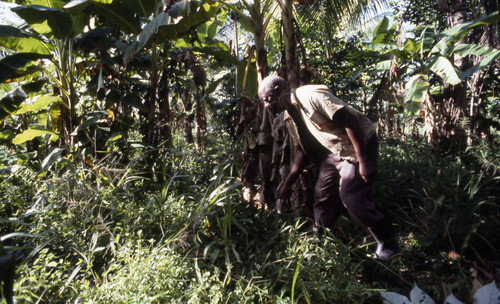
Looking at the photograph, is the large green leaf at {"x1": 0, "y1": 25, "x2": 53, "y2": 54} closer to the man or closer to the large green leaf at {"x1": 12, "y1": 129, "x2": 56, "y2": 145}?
the large green leaf at {"x1": 12, "y1": 129, "x2": 56, "y2": 145}

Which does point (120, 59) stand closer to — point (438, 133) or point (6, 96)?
point (6, 96)

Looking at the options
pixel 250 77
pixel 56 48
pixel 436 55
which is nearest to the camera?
pixel 436 55

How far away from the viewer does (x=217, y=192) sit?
3084mm

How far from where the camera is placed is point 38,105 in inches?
179

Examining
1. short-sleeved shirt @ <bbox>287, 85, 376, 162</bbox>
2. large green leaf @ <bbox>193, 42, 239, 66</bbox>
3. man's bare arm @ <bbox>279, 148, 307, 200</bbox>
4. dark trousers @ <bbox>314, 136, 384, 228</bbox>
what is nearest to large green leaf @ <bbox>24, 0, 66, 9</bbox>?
large green leaf @ <bbox>193, 42, 239, 66</bbox>

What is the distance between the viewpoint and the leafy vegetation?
7.26 ft

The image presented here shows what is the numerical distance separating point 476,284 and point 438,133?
10.4 feet

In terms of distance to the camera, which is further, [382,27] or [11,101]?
[382,27]

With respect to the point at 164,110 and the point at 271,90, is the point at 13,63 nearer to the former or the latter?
the point at 164,110

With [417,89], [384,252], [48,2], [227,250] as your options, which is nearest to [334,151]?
[384,252]

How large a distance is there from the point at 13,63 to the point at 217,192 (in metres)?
2.88

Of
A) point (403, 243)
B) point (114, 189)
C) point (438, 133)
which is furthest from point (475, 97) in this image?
point (114, 189)

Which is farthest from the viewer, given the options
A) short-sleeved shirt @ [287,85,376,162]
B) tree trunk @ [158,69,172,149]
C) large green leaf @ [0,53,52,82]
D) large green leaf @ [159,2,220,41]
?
tree trunk @ [158,69,172,149]

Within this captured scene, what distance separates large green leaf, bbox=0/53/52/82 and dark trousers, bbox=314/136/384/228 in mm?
3496
